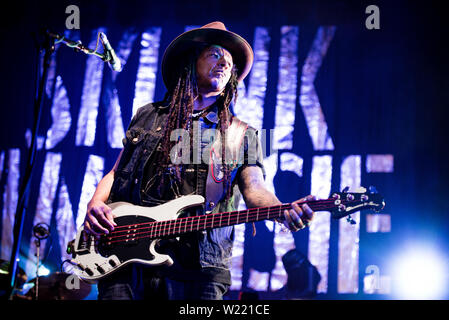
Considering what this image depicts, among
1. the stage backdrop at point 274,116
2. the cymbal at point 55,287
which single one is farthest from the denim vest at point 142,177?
the cymbal at point 55,287

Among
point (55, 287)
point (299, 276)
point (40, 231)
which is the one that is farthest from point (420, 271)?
point (40, 231)

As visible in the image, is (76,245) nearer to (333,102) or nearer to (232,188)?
(232,188)

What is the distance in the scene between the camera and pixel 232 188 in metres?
2.68

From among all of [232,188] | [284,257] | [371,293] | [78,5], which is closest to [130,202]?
[232,188]

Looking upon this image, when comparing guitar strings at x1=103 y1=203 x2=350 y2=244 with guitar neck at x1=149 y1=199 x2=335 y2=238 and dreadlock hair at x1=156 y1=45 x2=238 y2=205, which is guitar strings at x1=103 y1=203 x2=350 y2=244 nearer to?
guitar neck at x1=149 y1=199 x2=335 y2=238

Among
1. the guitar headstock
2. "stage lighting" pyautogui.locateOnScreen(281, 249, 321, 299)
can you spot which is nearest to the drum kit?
"stage lighting" pyautogui.locateOnScreen(281, 249, 321, 299)

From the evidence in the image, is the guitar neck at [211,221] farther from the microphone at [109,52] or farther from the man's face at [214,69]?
Result: the microphone at [109,52]

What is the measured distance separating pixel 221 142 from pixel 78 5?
11.3 feet

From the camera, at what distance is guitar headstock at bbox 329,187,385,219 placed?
7.63 ft

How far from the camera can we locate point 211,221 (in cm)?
240

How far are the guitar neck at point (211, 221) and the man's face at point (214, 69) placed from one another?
0.94 meters

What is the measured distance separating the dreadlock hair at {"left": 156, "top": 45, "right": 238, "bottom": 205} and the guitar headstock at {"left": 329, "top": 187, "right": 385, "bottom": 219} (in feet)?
2.13

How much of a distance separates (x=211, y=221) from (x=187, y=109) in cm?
86

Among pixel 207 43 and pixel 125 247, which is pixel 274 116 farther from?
pixel 125 247
